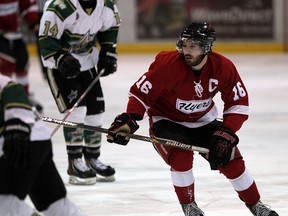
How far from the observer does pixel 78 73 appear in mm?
5398

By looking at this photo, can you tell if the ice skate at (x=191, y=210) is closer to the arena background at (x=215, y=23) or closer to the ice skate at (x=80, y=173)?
the ice skate at (x=80, y=173)

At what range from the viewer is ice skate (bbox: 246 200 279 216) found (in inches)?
167

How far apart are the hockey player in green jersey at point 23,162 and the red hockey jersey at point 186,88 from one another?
3.06 feet

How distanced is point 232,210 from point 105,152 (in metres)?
1.97

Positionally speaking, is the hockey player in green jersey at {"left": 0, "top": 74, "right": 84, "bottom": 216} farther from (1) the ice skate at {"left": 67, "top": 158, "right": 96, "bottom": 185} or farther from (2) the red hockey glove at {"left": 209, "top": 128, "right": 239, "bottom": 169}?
(1) the ice skate at {"left": 67, "top": 158, "right": 96, "bottom": 185}

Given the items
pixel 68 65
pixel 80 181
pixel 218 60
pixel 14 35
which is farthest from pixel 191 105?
pixel 14 35

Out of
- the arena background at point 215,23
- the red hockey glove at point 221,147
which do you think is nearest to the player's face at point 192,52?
the red hockey glove at point 221,147

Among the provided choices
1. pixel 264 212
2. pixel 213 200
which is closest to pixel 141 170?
pixel 213 200

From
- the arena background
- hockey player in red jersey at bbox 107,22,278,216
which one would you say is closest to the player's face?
hockey player in red jersey at bbox 107,22,278,216

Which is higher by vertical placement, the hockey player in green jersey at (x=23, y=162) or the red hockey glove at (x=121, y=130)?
the hockey player in green jersey at (x=23, y=162)

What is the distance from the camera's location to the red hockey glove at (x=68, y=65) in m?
5.27

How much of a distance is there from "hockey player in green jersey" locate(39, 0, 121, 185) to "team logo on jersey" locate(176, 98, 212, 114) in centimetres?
111

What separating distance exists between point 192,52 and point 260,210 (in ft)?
2.50

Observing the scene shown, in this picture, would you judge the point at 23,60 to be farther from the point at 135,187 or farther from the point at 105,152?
the point at 135,187
